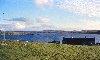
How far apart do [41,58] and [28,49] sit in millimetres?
8496

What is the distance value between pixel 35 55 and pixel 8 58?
19.3 feet

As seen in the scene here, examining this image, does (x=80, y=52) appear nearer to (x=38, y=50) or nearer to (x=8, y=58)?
(x=38, y=50)

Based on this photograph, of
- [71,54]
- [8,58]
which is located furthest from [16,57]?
[71,54]

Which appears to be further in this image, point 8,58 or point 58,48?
point 58,48

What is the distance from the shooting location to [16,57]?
132 feet

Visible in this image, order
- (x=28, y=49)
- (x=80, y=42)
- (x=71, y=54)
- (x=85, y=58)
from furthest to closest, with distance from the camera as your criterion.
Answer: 1. (x=80, y=42)
2. (x=28, y=49)
3. (x=71, y=54)
4. (x=85, y=58)

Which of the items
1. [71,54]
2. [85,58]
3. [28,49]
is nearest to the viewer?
[85,58]

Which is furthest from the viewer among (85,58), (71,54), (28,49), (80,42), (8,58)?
(80,42)

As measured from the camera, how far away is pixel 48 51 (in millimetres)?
46844

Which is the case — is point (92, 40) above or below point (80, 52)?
below

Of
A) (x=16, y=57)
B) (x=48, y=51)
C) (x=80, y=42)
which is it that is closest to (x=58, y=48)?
(x=48, y=51)

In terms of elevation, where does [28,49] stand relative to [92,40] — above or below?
above

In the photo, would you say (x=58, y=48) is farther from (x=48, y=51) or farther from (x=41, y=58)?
(x=41, y=58)

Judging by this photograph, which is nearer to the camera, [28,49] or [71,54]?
[71,54]
